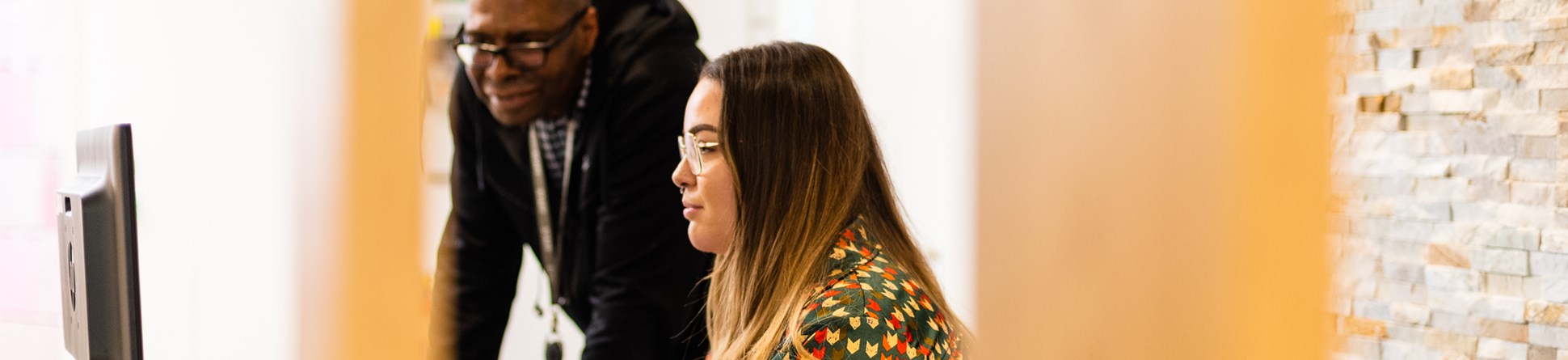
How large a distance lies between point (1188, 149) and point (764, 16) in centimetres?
303

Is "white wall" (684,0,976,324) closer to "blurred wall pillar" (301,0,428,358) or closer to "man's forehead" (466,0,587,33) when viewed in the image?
"man's forehead" (466,0,587,33)

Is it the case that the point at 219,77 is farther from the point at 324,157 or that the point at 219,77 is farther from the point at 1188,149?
the point at 1188,149

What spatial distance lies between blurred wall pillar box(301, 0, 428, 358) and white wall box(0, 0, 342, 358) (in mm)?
10

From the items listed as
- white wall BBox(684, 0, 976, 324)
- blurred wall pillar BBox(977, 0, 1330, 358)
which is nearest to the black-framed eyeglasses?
white wall BBox(684, 0, 976, 324)

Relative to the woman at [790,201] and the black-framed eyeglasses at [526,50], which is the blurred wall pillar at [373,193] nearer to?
the woman at [790,201]

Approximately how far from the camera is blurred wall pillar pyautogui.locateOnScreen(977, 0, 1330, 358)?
1.45 feet

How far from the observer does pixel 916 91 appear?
2.77m

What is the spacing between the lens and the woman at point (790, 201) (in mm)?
1107

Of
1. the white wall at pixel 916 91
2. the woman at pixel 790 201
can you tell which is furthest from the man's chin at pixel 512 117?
Result: the white wall at pixel 916 91

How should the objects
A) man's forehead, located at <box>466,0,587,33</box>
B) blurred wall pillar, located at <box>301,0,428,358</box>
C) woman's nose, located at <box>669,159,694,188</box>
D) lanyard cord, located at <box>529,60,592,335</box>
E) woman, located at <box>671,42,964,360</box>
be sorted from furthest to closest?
lanyard cord, located at <box>529,60,592,335</box>
man's forehead, located at <box>466,0,587,33</box>
woman's nose, located at <box>669,159,694,188</box>
woman, located at <box>671,42,964,360</box>
blurred wall pillar, located at <box>301,0,428,358</box>

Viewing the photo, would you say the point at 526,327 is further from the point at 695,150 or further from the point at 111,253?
the point at 111,253

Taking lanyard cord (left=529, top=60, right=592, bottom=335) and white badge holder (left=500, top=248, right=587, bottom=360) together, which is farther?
white badge holder (left=500, top=248, right=587, bottom=360)

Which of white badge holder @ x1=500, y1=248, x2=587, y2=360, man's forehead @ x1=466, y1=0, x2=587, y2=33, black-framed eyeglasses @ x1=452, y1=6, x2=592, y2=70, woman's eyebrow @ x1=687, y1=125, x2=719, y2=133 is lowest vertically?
white badge holder @ x1=500, y1=248, x2=587, y2=360

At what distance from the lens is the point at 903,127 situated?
2906 millimetres
